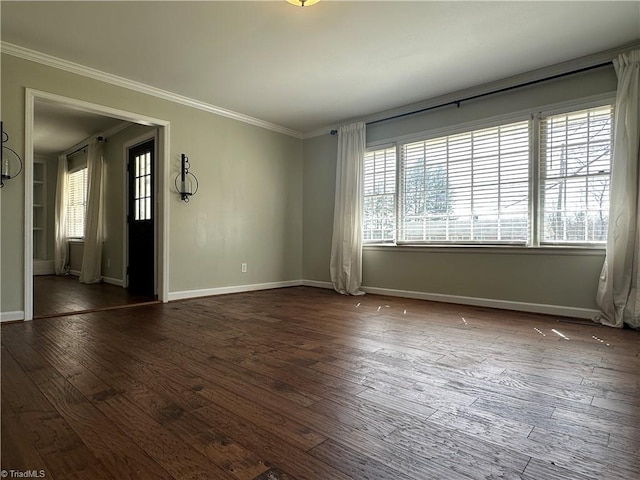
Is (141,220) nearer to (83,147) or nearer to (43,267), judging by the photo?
(83,147)

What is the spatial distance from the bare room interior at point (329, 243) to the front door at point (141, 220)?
Answer: 1.9 inches

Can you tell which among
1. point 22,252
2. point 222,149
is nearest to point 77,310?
point 22,252

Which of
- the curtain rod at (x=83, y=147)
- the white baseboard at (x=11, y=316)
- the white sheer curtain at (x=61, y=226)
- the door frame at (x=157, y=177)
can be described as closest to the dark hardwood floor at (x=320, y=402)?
the white baseboard at (x=11, y=316)

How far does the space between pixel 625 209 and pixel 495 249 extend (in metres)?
1.20

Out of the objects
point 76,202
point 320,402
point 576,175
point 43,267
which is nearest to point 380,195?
point 576,175

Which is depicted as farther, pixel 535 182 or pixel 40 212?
pixel 40 212

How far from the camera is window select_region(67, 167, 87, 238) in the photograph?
7085 millimetres

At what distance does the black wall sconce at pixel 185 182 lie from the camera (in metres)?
4.47

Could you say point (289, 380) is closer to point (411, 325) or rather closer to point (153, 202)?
point (411, 325)

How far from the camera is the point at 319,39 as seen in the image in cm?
310

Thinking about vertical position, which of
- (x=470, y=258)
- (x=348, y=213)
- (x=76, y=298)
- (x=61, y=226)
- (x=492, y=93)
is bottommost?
(x=76, y=298)

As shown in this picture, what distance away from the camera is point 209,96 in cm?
442

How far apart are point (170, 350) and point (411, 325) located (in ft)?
6.75

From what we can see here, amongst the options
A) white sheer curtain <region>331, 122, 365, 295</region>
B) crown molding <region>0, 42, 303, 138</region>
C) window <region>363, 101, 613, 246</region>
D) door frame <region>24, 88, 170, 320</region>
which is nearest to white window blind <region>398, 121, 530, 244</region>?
window <region>363, 101, 613, 246</region>
